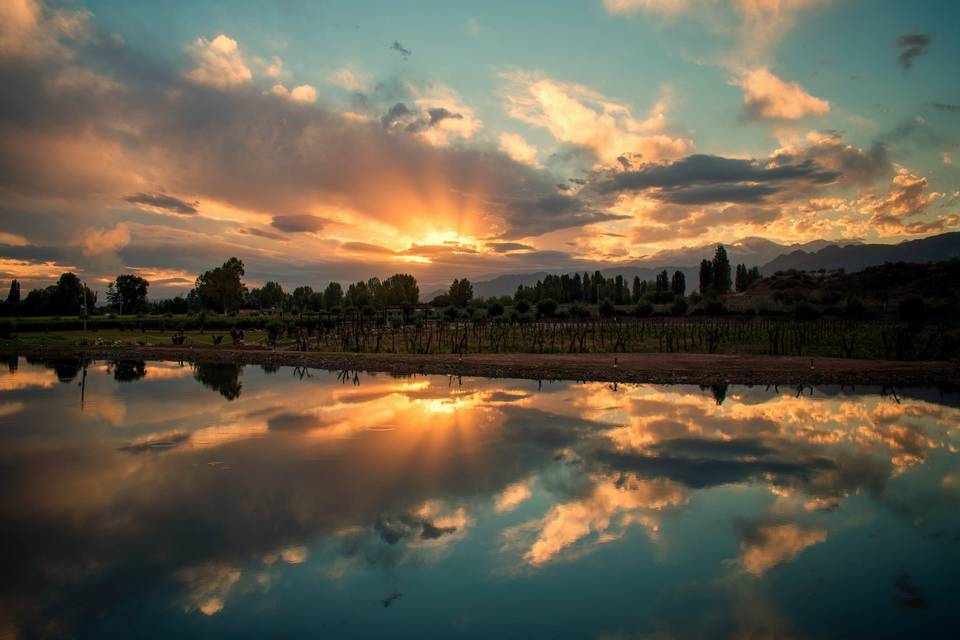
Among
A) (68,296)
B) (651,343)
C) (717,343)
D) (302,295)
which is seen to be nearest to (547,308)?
(651,343)

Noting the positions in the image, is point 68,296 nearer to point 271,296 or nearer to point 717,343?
point 271,296

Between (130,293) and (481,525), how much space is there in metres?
121

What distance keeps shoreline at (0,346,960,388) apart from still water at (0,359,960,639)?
323 inches

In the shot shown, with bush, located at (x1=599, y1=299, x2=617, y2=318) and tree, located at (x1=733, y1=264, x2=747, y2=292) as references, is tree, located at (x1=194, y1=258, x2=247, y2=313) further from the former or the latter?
tree, located at (x1=733, y1=264, x2=747, y2=292)

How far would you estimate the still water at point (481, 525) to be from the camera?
7.28m

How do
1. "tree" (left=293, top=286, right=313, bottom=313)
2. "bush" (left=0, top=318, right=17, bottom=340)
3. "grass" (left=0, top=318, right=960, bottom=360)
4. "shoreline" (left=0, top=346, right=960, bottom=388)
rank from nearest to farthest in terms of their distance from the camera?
"shoreline" (left=0, top=346, right=960, bottom=388) → "grass" (left=0, top=318, right=960, bottom=360) → "bush" (left=0, top=318, right=17, bottom=340) → "tree" (left=293, top=286, right=313, bottom=313)

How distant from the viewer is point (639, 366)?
3008 centimetres

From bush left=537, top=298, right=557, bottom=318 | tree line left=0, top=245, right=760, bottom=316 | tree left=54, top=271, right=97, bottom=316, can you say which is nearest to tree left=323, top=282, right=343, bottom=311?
tree line left=0, top=245, right=760, bottom=316

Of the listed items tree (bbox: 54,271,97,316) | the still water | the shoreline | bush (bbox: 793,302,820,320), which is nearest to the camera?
the still water

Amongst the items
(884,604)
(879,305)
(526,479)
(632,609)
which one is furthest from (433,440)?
(879,305)

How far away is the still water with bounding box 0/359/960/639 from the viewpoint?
7.28 meters

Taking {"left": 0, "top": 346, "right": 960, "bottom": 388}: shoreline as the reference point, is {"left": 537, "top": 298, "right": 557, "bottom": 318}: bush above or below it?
above

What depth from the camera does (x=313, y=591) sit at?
7.76 m

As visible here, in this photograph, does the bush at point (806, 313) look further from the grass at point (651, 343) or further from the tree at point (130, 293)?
the tree at point (130, 293)
